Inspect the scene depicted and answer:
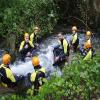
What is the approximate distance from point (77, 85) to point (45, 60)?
8475mm

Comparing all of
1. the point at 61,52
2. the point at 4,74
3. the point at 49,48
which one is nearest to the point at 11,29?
the point at 49,48

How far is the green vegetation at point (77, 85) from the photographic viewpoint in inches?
268

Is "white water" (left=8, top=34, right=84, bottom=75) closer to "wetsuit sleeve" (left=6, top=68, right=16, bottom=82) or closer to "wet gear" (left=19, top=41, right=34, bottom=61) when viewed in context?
"wet gear" (left=19, top=41, right=34, bottom=61)

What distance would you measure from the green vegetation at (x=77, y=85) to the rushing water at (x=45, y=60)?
252 inches

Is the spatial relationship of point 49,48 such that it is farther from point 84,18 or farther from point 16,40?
point 84,18

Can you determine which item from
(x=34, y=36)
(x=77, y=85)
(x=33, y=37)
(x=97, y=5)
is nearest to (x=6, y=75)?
(x=77, y=85)

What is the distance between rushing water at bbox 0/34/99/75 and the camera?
47.2ft

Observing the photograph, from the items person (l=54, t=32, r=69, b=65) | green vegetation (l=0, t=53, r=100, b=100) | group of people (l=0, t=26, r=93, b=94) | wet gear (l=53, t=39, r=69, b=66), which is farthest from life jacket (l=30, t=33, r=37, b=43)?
green vegetation (l=0, t=53, r=100, b=100)

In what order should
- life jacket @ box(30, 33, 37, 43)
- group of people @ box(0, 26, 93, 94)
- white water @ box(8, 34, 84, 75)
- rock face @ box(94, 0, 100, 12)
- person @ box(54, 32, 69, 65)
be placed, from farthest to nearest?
rock face @ box(94, 0, 100, 12) < life jacket @ box(30, 33, 37, 43) < person @ box(54, 32, 69, 65) < white water @ box(8, 34, 84, 75) < group of people @ box(0, 26, 93, 94)

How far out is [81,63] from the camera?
23.6 ft

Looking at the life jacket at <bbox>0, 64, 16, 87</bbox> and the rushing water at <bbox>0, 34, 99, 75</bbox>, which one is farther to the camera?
the rushing water at <bbox>0, 34, 99, 75</bbox>

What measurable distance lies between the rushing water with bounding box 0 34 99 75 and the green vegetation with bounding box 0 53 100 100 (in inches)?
252

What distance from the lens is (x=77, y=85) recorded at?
22.7ft

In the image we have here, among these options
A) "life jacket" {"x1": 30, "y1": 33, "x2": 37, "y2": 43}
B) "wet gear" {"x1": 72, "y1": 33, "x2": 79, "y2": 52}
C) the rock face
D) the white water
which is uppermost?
the rock face
